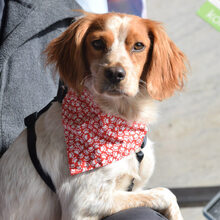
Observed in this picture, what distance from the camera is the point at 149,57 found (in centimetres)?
112

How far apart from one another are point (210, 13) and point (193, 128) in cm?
77

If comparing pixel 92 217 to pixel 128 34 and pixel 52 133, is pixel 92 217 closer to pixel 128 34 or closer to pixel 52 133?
pixel 52 133

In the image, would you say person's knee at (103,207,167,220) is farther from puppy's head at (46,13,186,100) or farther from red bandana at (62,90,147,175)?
puppy's head at (46,13,186,100)

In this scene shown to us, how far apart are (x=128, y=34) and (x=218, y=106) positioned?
4.37 ft

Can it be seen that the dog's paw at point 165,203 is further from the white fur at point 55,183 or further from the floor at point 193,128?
the floor at point 193,128

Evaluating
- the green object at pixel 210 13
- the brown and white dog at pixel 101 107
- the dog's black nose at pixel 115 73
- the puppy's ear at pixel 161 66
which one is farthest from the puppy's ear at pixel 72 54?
the green object at pixel 210 13

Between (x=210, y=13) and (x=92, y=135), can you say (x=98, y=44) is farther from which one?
(x=210, y=13)

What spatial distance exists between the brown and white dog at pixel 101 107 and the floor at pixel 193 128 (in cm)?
98

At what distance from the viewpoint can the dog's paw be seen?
109cm

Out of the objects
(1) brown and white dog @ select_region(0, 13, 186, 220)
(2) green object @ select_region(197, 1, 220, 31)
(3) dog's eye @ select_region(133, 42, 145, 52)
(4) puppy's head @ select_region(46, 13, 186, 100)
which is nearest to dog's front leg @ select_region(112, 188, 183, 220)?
(1) brown and white dog @ select_region(0, 13, 186, 220)

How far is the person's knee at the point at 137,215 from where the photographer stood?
976 mm

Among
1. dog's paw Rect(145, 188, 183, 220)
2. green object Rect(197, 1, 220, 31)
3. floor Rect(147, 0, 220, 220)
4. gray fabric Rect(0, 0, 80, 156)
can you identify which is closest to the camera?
dog's paw Rect(145, 188, 183, 220)

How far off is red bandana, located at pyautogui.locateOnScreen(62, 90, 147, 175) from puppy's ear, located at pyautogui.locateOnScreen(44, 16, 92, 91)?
6cm

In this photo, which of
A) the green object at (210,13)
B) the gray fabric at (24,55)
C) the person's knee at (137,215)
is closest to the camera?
the person's knee at (137,215)
